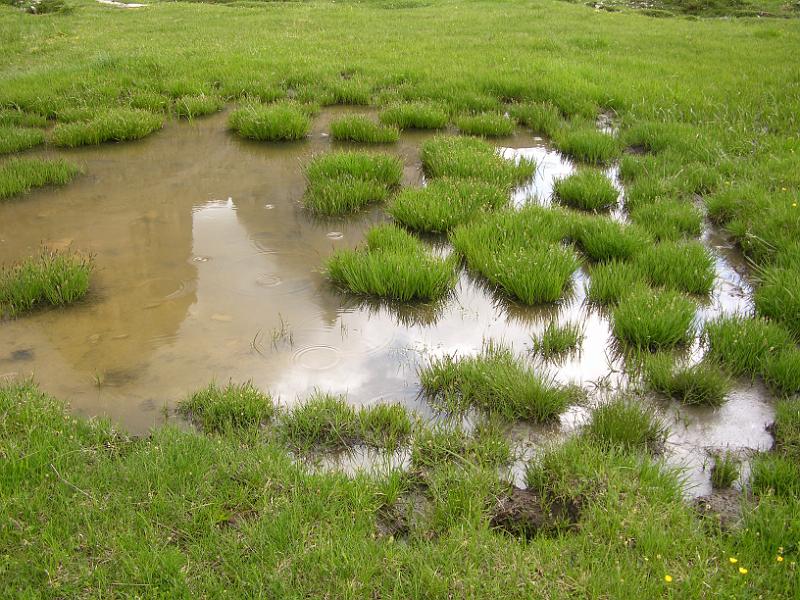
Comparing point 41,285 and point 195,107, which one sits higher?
point 195,107

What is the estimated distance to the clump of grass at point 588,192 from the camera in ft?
28.7

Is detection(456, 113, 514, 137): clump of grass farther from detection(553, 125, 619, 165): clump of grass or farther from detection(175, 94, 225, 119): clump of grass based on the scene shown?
detection(175, 94, 225, 119): clump of grass

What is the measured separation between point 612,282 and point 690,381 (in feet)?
5.55

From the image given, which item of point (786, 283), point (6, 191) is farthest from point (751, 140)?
point (6, 191)

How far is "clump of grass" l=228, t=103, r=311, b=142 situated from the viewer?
445 inches

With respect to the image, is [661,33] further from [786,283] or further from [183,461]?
[183,461]

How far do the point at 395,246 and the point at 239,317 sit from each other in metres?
1.85

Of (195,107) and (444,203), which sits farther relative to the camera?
(195,107)

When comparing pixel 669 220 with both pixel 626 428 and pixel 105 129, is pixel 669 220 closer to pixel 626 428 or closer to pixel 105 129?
pixel 626 428

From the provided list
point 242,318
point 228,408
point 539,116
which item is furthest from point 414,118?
point 228,408

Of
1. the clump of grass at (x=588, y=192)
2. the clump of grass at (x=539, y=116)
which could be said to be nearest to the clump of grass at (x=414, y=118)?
the clump of grass at (x=539, y=116)

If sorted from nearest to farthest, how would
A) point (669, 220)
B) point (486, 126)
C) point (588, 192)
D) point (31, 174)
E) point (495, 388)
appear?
point (495, 388) < point (669, 220) < point (588, 192) < point (31, 174) < point (486, 126)

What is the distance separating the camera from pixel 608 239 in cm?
744

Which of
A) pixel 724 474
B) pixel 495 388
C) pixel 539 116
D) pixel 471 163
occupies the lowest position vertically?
pixel 724 474
